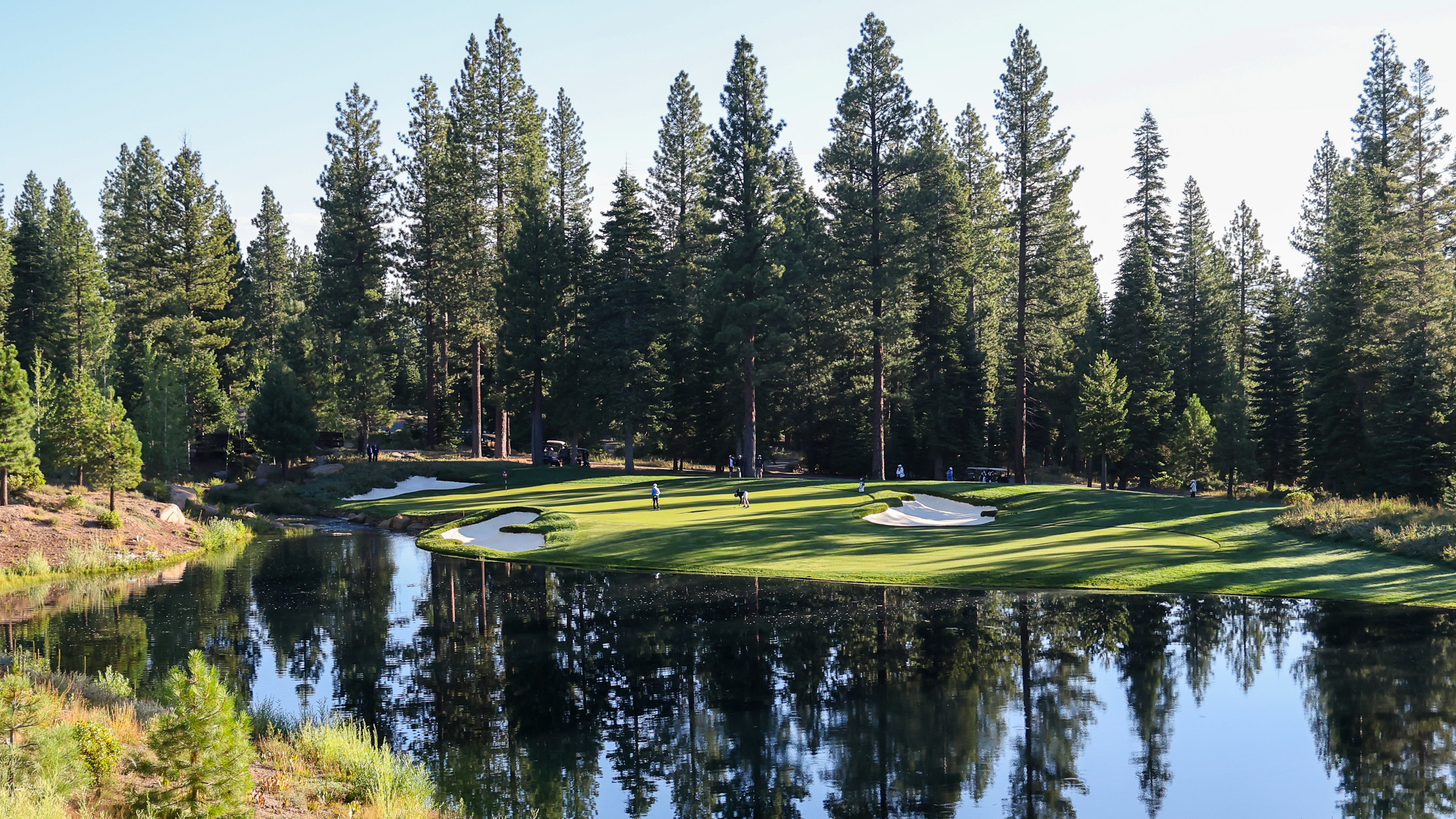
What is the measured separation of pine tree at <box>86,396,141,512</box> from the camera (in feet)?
121

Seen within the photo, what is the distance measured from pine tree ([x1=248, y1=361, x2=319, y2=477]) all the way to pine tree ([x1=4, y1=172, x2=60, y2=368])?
28019mm

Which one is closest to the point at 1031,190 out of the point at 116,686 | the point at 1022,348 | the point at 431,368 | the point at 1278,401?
the point at 1022,348

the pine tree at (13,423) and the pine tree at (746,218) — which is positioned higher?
the pine tree at (746,218)

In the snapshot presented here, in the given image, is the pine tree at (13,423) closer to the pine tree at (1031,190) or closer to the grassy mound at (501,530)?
the grassy mound at (501,530)

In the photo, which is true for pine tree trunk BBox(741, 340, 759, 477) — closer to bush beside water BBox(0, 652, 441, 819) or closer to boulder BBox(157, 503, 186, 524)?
boulder BBox(157, 503, 186, 524)

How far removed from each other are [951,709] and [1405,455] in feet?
140

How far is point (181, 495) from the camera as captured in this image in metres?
47.1

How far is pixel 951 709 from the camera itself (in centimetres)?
1623

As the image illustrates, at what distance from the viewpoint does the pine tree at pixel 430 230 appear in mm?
66938

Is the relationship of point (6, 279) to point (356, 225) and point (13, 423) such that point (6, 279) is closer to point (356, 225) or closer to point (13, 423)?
point (356, 225)

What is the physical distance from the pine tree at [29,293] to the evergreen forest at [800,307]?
0.33 meters

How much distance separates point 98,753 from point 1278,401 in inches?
2663

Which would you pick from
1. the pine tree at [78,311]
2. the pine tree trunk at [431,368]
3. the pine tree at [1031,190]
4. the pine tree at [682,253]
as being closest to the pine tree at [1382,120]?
the pine tree at [1031,190]

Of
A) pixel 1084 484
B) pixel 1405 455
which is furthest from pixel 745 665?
pixel 1084 484
